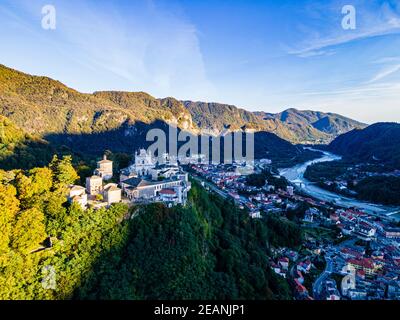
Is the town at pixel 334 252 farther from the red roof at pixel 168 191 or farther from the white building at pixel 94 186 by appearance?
the white building at pixel 94 186

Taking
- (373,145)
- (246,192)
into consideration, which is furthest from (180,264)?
(373,145)

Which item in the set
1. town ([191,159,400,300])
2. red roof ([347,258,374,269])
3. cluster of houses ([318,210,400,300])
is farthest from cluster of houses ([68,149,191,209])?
red roof ([347,258,374,269])

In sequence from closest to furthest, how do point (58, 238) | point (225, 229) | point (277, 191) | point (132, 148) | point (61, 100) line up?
point (58, 238) < point (225, 229) < point (277, 191) < point (132, 148) < point (61, 100)

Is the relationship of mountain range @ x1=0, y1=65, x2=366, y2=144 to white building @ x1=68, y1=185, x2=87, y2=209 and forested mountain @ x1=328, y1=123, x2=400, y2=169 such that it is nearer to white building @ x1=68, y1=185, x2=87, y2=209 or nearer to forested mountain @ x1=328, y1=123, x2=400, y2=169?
white building @ x1=68, y1=185, x2=87, y2=209

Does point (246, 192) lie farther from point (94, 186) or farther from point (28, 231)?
point (28, 231)

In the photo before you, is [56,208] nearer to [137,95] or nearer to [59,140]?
[59,140]

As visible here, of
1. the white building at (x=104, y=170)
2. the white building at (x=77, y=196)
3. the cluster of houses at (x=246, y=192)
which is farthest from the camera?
the cluster of houses at (x=246, y=192)

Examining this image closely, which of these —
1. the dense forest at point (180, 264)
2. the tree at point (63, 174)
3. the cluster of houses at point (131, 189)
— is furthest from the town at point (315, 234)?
the dense forest at point (180, 264)
